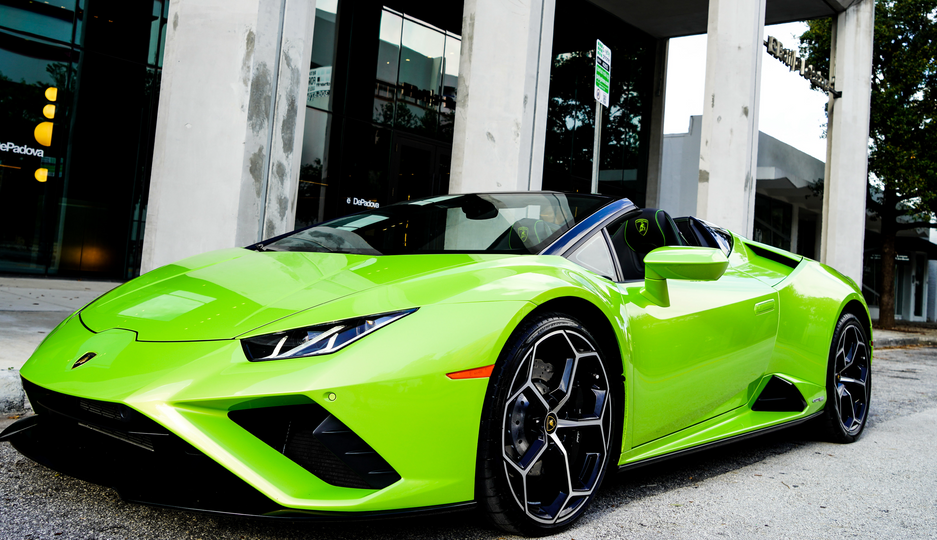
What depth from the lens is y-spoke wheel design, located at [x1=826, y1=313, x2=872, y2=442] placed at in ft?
12.8

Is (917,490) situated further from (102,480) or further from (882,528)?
(102,480)

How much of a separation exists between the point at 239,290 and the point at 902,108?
20369 mm

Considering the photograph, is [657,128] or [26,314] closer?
[26,314]

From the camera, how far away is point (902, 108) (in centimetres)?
1803

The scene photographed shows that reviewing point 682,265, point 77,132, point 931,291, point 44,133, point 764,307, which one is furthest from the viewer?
point 931,291

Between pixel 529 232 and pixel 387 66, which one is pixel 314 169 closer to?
pixel 387 66

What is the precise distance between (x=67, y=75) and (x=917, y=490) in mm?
12283

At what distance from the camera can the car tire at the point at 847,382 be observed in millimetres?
3895

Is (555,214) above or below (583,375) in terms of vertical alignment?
above

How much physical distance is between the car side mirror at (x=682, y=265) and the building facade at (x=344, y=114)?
3330 millimetres

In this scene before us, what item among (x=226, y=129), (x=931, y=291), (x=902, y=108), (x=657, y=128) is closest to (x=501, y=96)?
(x=226, y=129)

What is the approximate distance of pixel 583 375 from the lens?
235 centimetres

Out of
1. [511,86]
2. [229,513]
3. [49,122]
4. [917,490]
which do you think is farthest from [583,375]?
[49,122]

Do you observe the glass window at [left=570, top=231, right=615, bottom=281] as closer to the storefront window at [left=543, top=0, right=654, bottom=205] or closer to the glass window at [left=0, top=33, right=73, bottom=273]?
the glass window at [left=0, top=33, right=73, bottom=273]
